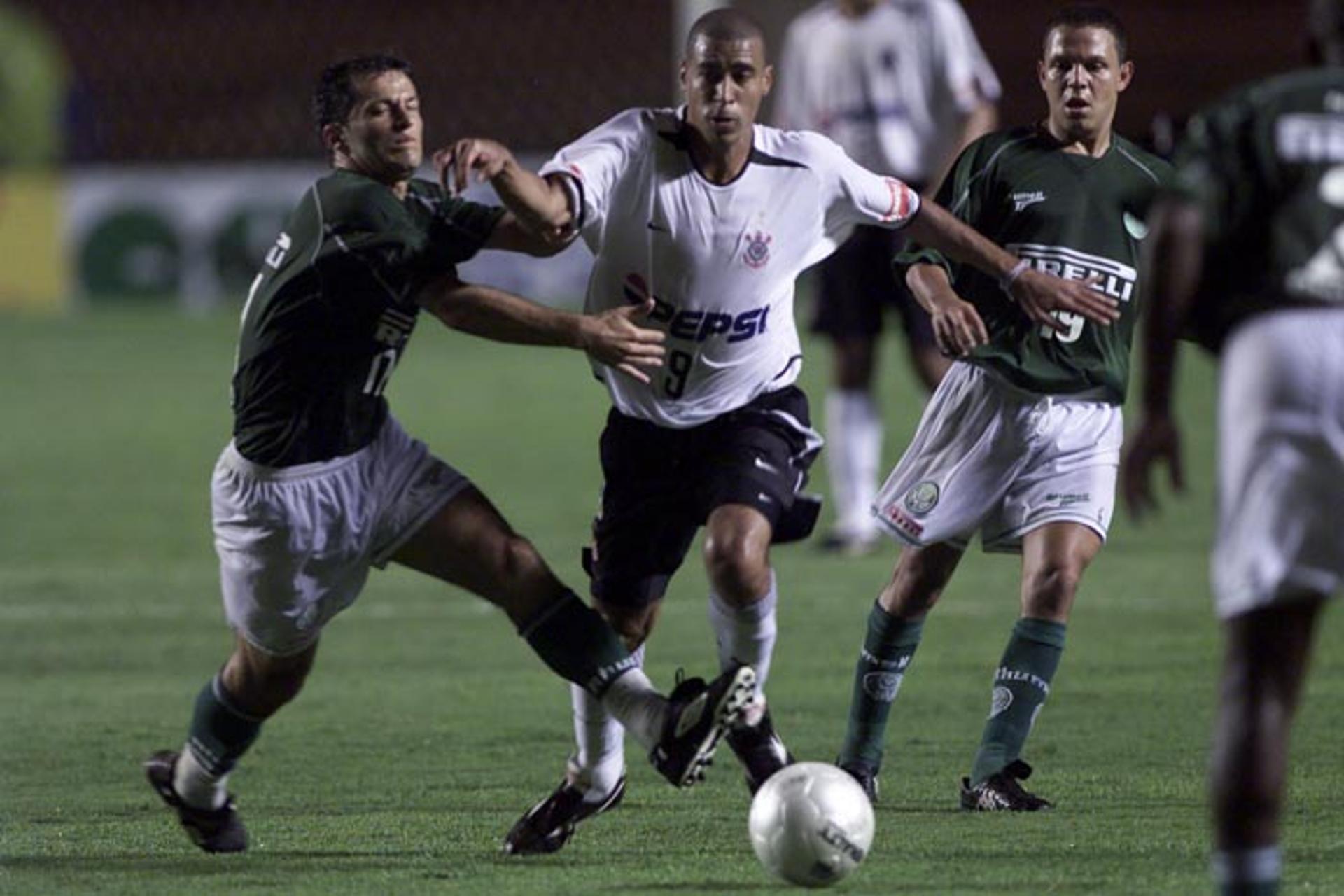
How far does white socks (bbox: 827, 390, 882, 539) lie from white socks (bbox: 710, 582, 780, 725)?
19.0ft

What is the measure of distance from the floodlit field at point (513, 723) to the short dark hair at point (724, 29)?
6.46 ft

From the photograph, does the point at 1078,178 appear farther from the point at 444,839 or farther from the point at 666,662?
the point at 666,662

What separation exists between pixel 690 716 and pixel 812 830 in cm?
40

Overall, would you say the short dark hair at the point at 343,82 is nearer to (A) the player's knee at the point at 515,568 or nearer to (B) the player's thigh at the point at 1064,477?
(A) the player's knee at the point at 515,568

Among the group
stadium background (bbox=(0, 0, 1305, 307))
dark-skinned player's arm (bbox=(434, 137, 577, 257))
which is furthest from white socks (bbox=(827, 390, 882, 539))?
stadium background (bbox=(0, 0, 1305, 307))

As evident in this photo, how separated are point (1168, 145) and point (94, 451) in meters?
10.4

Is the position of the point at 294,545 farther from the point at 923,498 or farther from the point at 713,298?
the point at 923,498

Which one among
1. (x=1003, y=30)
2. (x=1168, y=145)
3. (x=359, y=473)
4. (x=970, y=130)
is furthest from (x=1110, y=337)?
(x=1003, y=30)

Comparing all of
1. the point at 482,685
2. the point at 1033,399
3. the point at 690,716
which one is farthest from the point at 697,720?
the point at 482,685

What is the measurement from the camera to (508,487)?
48.0 feet

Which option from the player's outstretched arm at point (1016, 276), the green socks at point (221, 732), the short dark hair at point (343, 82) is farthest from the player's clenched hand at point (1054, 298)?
the green socks at point (221, 732)

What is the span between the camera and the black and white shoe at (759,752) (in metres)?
6.25

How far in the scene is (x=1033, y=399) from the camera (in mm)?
7035

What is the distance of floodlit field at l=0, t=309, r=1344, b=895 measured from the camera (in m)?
6.06
